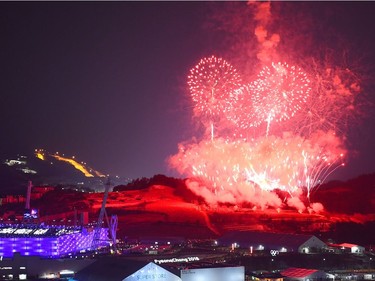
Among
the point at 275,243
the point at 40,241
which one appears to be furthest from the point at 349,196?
the point at 40,241

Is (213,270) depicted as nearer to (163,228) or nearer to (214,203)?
(163,228)

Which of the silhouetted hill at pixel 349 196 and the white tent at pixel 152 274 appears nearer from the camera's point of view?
the white tent at pixel 152 274

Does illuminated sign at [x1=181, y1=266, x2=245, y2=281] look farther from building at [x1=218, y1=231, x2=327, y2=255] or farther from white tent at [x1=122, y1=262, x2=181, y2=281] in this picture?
building at [x1=218, y1=231, x2=327, y2=255]

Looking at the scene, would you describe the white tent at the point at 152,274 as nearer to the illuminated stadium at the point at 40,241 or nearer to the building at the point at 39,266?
the building at the point at 39,266

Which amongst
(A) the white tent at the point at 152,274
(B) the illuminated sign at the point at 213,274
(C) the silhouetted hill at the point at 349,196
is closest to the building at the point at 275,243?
(B) the illuminated sign at the point at 213,274

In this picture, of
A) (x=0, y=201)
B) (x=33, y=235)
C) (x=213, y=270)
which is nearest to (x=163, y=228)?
(x=33, y=235)
